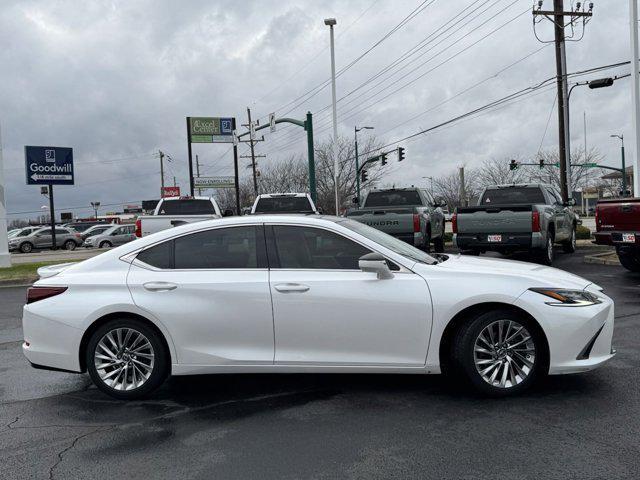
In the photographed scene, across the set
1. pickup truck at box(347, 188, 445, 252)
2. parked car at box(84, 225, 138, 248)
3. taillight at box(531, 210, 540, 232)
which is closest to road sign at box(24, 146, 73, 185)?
parked car at box(84, 225, 138, 248)

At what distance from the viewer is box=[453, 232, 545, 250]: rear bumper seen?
12586 mm

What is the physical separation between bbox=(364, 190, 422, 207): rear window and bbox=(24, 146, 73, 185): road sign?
23369 mm

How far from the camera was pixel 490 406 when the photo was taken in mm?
4484

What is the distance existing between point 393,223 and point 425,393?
9.48m

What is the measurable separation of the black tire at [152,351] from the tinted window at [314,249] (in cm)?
120

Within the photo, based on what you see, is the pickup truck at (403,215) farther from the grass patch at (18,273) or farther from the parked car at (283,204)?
the grass patch at (18,273)

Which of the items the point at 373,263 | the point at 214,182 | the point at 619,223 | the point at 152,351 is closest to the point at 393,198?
the point at 619,223

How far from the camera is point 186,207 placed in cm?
1748

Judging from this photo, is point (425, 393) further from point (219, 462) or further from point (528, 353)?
point (219, 462)

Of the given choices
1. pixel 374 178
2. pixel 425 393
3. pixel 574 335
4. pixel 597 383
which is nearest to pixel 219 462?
pixel 425 393

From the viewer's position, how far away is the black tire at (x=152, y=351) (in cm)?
486

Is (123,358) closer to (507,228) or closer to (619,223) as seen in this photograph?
(619,223)

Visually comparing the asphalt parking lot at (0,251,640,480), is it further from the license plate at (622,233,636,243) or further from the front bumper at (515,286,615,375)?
the license plate at (622,233,636,243)

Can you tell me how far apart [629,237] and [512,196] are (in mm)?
4560
